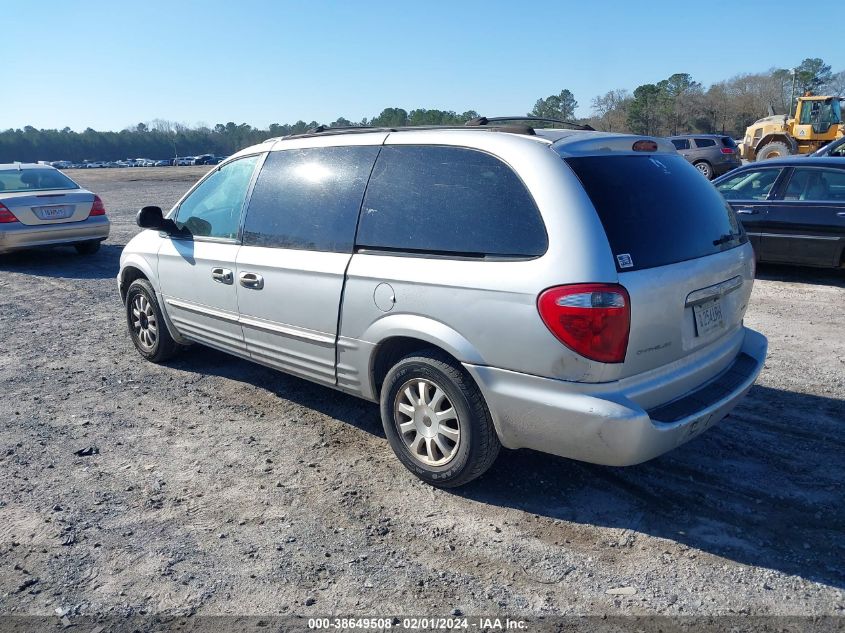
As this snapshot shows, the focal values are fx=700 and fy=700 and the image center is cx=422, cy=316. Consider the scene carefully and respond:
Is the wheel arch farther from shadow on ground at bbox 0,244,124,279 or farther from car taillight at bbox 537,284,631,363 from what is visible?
shadow on ground at bbox 0,244,124,279

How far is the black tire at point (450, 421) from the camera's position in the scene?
3.54 m

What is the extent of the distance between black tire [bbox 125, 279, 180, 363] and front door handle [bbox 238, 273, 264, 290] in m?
1.48

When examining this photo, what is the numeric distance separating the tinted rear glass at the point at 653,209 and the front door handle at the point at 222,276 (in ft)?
8.44

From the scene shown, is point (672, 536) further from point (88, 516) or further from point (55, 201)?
point (55, 201)

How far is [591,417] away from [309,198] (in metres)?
2.31

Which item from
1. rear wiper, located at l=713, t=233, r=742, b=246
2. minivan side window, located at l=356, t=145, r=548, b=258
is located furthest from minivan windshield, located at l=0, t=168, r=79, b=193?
rear wiper, located at l=713, t=233, r=742, b=246

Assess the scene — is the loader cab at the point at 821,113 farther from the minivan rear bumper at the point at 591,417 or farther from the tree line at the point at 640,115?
the minivan rear bumper at the point at 591,417

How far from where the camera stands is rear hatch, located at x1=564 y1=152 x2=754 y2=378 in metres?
3.21

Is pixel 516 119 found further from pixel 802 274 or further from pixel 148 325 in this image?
pixel 802 274

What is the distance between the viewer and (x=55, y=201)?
11.2 metres

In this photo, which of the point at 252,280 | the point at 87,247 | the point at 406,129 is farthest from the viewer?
the point at 87,247

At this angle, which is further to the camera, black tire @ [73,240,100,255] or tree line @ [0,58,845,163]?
tree line @ [0,58,845,163]

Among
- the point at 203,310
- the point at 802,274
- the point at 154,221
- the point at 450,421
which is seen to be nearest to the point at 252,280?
the point at 203,310

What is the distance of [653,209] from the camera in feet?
11.5
